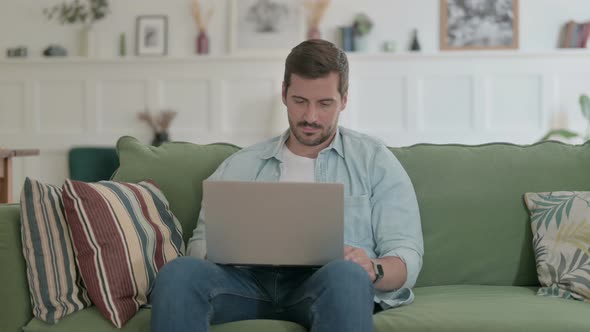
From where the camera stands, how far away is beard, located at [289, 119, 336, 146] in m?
2.03

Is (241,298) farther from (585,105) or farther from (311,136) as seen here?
(585,105)

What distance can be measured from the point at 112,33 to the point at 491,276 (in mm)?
4511

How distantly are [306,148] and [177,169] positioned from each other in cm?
40

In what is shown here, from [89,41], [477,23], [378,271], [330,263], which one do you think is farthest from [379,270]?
[89,41]

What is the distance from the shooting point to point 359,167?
2.00 meters

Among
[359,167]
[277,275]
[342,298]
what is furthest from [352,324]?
[359,167]

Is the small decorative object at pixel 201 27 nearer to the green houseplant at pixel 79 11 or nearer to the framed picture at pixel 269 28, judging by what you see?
the framed picture at pixel 269 28

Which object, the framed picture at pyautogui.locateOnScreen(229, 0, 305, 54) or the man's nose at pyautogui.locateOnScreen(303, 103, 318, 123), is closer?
the man's nose at pyautogui.locateOnScreen(303, 103, 318, 123)

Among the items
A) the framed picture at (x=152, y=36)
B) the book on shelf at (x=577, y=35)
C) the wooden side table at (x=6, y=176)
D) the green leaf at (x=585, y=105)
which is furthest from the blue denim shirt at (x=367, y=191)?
the book on shelf at (x=577, y=35)

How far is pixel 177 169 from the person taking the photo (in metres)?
2.16

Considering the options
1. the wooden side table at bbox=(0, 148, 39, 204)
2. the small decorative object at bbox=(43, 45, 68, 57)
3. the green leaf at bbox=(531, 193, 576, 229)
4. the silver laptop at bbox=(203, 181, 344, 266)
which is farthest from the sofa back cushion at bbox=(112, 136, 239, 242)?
the small decorative object at bbox=(43, 45, 68, 57)

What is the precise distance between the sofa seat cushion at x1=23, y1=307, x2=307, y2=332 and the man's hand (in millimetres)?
201

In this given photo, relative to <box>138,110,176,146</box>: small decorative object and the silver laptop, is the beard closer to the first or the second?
the silver laptop

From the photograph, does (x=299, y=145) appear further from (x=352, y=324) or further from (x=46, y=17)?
(x=46, y=17)
